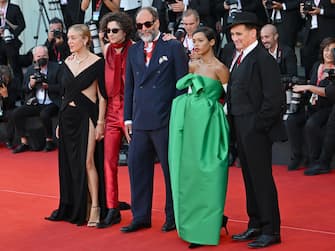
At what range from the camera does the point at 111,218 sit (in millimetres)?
6949

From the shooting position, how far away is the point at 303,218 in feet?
23.0

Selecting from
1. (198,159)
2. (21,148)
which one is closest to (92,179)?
(198,159)

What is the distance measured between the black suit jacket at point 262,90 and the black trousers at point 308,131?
3.26m

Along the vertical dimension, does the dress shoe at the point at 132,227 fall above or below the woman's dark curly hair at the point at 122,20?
below

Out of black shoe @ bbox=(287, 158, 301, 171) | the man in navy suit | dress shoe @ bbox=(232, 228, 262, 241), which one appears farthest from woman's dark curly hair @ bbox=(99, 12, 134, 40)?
black shoe @ bbox=(287, 158, 301, 171)

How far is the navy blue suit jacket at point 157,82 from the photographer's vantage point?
6.45m

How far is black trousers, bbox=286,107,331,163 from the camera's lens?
9.15 m

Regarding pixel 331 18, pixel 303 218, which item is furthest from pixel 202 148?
pixel 331 18

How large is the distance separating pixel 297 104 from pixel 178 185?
3.57m

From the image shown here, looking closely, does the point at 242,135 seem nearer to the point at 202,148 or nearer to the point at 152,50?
the point at 202,148

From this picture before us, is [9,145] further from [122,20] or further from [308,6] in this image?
[122,20]

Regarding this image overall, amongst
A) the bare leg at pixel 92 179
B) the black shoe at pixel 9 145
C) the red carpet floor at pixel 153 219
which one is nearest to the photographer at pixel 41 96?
the black shoe at pixel 9 145

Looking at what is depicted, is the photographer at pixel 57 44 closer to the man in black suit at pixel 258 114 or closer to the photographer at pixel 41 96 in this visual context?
the photographer at pixel 41 96

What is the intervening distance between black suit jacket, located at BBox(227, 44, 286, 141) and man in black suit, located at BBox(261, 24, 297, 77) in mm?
3676
